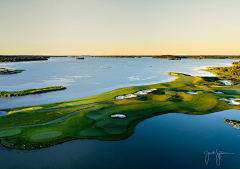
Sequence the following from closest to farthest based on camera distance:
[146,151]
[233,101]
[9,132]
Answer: [146,151] < [9,132] < [233,101]

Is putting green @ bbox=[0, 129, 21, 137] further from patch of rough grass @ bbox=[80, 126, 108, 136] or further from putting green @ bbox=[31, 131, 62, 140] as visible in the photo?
patch of rough grass @ bbox=[80, 126, 108, 136]

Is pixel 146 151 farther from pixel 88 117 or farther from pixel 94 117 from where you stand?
pixel 88 117

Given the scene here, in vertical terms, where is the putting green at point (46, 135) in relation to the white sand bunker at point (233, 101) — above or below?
below

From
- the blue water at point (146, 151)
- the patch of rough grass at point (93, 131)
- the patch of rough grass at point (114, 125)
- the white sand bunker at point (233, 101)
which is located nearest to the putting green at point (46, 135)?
the blue water at point (146, 151)

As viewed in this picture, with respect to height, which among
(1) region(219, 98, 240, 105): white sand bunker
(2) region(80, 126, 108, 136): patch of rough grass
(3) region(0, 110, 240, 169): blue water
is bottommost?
(3) region(0, 110, 240, 169): blue water

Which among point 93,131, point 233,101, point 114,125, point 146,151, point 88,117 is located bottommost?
point 146,151

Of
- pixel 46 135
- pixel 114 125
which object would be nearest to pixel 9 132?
pixel 46 135

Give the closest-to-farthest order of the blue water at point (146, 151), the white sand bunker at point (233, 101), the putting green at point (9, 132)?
the blue water at point (146, 151) → the putting green at point (9, 132) → the white sand bunker at point (233, 101)

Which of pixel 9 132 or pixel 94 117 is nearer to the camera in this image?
pixel 9 132

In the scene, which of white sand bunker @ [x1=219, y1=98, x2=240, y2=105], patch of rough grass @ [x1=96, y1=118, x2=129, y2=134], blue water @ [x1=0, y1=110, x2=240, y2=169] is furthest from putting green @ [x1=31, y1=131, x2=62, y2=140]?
white sand bunker @ [x1=219, y1=98, x2=240, y2=105]

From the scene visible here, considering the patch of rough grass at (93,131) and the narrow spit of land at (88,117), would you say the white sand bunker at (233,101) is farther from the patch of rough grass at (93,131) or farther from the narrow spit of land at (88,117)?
the patch of rough grass at (93,131)

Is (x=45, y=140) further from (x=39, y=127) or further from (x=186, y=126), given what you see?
(x=186, y=126)
